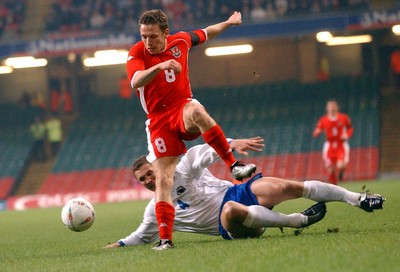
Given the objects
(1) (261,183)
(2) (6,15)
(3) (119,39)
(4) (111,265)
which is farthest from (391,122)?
(4) (111,265)

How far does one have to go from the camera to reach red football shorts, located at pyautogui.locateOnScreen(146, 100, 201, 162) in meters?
7.52

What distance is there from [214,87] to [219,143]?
22318 millimetres

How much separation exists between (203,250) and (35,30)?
22.7 meters

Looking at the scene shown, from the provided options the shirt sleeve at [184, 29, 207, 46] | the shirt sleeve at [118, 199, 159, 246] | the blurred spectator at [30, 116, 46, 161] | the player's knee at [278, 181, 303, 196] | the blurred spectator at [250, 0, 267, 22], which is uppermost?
→ the shirt sleeve at [184, 29, 207, 46]

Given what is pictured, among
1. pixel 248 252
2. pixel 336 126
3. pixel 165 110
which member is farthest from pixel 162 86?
pixel 336 126

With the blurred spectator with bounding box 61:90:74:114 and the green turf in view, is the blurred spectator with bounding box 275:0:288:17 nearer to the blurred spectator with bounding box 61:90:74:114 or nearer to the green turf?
the blurred spectator with bounding box 61:90:74:114

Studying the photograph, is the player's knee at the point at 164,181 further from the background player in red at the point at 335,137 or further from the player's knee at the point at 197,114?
the background player in red at the point at 335,137

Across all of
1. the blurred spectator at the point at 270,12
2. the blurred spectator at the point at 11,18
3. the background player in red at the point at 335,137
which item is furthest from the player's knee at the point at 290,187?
the blurred spectator at the point at 11,18

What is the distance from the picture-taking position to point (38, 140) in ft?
93.8

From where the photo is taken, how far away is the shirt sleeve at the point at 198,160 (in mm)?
7434

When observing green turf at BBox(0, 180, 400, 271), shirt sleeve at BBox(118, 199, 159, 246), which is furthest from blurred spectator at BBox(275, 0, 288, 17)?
shirt sleeve at BBox(118, 199, 159, 246)

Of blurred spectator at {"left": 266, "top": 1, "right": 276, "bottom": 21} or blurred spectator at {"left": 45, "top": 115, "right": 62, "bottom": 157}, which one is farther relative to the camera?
blurred spectator at {"left": 45, "top": 115, "right": 62, "bottom": 157}

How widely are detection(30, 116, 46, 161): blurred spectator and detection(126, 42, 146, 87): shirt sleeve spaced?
21290 mm

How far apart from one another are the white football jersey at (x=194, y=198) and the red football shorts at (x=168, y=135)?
128mm
